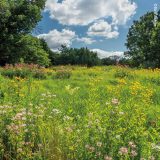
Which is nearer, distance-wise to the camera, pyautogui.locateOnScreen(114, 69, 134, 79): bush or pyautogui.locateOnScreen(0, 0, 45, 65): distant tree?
pyautogui.locateOnScreen(114, 69, 134, 79): bush

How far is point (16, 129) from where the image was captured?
229 inches

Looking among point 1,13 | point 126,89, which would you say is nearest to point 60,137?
point 126,89

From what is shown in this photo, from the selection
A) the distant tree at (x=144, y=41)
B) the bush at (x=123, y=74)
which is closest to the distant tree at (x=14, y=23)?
the distant tree at (x=144, y=41)

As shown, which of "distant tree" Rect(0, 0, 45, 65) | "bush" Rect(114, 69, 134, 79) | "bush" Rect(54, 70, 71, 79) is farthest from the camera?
"distant tree" Rect(0, 0, 45, 65)

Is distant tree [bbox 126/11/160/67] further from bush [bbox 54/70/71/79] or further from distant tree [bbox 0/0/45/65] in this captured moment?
bush [bbox 54/70/71/79]

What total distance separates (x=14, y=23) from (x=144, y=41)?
17195 millimetres

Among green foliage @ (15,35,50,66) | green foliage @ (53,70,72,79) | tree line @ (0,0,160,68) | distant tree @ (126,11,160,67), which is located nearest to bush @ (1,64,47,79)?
green foliage @ (53,70,72,79)

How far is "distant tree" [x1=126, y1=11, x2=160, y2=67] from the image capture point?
154 feet

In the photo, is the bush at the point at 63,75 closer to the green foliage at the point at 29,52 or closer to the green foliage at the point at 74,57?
the green foliage at the point at 29,52

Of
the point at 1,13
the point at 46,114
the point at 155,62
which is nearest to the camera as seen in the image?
the point at 46,114

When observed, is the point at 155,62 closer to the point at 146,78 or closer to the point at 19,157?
the point at 146,78

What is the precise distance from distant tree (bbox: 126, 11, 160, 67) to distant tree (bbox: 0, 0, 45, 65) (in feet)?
40.5

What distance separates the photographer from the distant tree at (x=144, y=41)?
154 ft

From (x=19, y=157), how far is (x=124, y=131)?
1.47 meters
